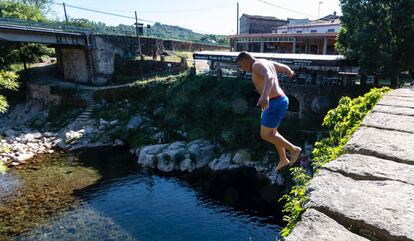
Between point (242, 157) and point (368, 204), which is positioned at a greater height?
point (368, 204)

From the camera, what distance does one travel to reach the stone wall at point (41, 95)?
3188 centimetres

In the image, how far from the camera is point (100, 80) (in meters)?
34.8

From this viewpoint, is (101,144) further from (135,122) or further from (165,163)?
(165,163)

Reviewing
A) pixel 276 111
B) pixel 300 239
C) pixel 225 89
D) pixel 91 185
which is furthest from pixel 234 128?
pixel 300 239

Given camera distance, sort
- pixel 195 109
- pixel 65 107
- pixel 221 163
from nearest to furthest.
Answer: pixel 221 163
pixel 195 109
pixel 65 107

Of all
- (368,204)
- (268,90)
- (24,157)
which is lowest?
(24,157)

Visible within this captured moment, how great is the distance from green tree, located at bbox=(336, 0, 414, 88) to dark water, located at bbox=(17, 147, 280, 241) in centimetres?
1254

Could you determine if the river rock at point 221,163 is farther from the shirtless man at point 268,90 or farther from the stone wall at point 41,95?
the stone wall at point 41,95

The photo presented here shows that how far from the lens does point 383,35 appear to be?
1914cm

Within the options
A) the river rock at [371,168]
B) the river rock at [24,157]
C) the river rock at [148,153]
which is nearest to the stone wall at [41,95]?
the river rock at [24,157]

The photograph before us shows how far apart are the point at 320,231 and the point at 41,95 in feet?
121

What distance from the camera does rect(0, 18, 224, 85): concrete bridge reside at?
91.0 ft

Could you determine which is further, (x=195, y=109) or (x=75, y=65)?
(x=75, y=65)

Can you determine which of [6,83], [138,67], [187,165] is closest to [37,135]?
[138,67]
